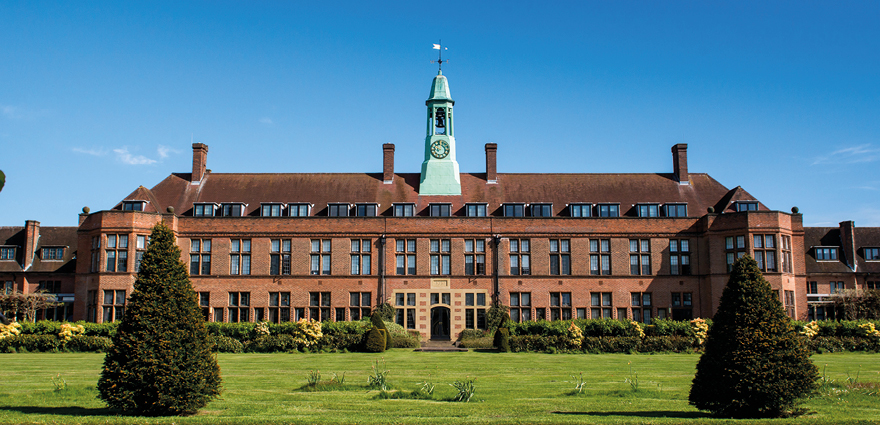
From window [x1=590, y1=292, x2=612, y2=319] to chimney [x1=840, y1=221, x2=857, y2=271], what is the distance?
58.3 ft

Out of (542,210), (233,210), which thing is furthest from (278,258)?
(542,210)

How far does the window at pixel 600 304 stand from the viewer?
135ft

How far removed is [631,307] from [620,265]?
2.56 m

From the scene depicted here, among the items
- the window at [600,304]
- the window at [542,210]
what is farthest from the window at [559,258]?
the window at [600,304]

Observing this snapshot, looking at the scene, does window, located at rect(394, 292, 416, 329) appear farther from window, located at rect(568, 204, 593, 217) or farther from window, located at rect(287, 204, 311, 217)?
window, located at rect(568, 204, 593, 217)

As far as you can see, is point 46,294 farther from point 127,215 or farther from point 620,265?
point 620,265

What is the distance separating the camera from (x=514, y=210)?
42.3m

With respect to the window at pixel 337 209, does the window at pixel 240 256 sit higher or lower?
lower

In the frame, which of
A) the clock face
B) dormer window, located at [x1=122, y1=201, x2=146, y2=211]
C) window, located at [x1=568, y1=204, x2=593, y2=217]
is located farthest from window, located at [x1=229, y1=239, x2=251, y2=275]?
window, located at [x1=568, y1=204, x2=593, y2=217]

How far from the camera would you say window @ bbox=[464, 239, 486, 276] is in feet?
136

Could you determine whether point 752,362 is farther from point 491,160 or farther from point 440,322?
point 491,160

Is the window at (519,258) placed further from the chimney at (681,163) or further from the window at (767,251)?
the window at (767,251)

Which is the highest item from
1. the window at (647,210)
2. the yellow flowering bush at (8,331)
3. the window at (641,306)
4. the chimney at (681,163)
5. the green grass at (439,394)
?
the chimney at (681,163)

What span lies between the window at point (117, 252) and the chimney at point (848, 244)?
4533 centimetres
